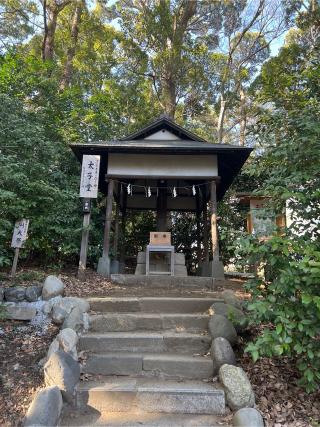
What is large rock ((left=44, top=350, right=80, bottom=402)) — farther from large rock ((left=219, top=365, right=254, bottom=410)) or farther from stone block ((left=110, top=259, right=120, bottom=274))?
stone block ((left=110, top=259, right=120, bottom=274))

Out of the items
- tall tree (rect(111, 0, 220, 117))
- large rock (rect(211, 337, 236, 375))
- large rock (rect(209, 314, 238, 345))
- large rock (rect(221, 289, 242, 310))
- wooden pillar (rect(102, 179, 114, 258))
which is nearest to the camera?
large rock (rect(211, 337, 236, 375))

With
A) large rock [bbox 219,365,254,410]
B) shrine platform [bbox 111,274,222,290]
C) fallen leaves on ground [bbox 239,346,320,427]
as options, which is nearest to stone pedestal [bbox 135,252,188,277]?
shrine platform [bbox 111,274,222,290]

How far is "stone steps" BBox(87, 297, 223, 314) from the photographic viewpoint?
506 cm

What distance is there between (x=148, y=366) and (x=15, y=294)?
2401 millimetres

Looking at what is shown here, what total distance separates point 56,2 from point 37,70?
6.68 meters

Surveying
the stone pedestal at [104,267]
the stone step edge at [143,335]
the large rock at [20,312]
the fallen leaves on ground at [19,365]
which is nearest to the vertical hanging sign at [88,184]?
the stone pedestal at [104,267]

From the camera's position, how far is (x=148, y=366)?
390 centimetres

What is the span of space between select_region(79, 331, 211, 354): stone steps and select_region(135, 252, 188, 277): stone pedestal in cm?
429

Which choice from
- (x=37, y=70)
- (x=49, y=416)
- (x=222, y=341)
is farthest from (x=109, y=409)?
(x=37, y=70)

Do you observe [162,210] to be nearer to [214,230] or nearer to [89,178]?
[214,230]

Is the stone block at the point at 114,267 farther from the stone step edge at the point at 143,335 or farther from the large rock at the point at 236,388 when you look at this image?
the large rock at the point at 236,388

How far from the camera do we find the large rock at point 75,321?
4.35m

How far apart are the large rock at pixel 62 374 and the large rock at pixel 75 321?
76 cm

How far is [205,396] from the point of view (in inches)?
134
